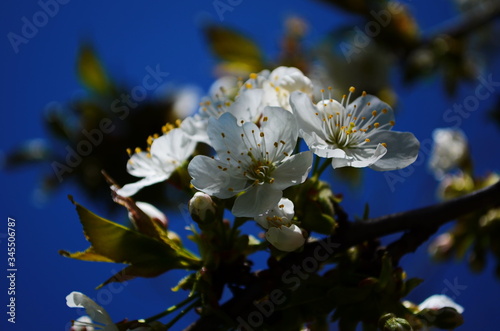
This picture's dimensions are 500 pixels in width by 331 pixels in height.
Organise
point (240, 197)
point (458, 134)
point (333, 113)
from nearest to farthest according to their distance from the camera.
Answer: point (240, 197)
point (333, 113)
point (458, 134)

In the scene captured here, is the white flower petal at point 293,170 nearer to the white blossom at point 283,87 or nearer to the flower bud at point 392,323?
the white blossom at point 283,87

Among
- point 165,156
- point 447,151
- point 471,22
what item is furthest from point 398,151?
point 471,22

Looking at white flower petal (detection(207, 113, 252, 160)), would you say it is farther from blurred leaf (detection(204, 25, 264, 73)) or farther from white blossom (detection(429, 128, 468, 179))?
blurred leaf (detection(204, 25, 264, 73))

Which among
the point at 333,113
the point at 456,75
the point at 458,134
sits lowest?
the point at 333,113

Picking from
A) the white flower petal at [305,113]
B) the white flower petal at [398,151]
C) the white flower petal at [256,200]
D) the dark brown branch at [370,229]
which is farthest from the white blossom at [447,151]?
the white flower petal at [256,200]

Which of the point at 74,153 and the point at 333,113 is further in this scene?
the point at 74,153

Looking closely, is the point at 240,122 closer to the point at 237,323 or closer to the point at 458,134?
the point at 237,323

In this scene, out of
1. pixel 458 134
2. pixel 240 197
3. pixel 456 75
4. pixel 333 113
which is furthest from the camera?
pixel 456 75

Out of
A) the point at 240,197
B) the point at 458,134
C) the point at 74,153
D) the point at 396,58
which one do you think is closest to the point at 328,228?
the point at 240,197
